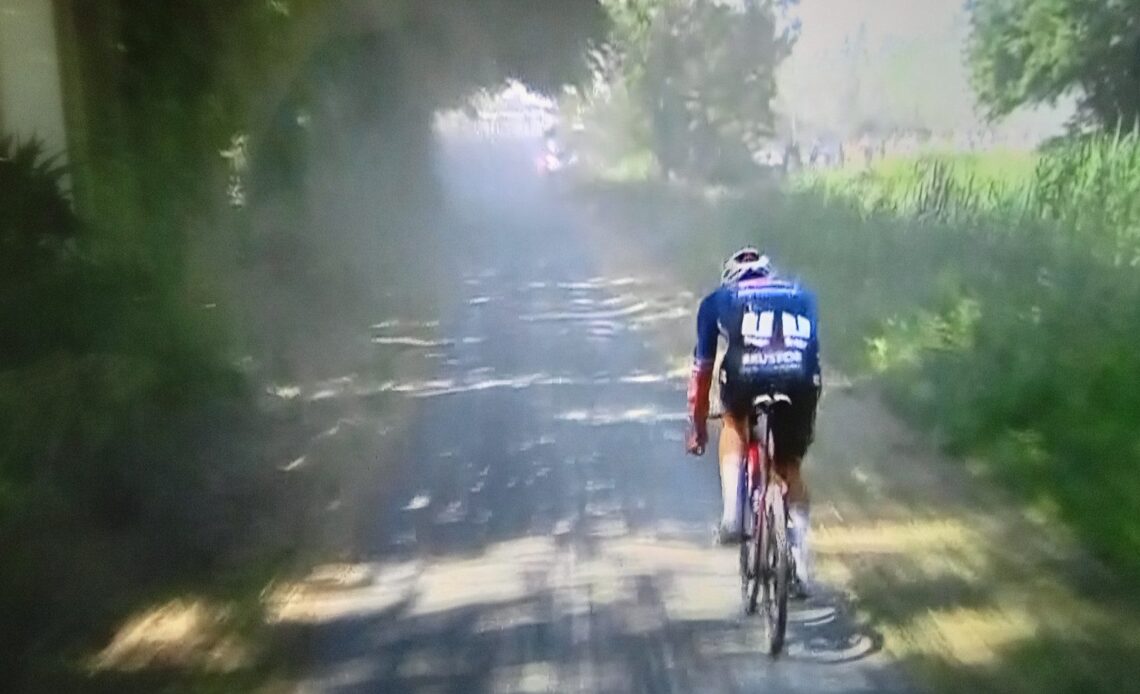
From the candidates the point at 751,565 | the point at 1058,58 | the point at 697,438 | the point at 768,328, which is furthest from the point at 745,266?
the point at 1058,58

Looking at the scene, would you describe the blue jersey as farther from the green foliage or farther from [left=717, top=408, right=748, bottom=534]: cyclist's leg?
the green foliage

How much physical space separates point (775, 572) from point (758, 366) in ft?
0.79

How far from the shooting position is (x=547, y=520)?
167 cm

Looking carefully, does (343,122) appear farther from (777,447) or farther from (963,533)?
(963,533)

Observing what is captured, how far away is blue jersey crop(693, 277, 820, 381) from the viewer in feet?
4.78

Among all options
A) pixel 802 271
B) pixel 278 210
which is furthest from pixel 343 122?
pixel 802 271

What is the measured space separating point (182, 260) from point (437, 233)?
1.23 feet

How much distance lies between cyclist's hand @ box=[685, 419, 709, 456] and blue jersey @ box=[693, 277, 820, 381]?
0.09 meters

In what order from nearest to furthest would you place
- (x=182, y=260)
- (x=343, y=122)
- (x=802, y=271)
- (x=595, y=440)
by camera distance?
(x=802, y=271)
(x=595, y=440)
(x=182, y=260)
(x=343, y=122)

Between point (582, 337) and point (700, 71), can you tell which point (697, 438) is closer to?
point (582, 337)

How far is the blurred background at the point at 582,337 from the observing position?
1.52m

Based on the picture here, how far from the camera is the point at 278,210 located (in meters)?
2.05

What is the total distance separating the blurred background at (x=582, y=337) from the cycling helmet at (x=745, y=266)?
35 millimetres

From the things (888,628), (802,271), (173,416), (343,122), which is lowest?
(888,628)
